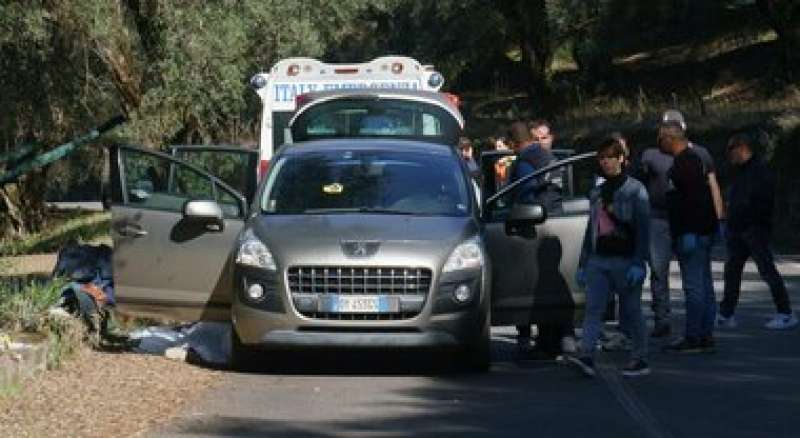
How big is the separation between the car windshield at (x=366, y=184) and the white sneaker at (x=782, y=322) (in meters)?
3.68

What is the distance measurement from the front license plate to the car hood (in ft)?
0.81

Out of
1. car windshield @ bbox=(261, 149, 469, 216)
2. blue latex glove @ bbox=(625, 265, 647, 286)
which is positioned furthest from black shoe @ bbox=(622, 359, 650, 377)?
car windshield @ bbox=(261, 149, 469, 216)

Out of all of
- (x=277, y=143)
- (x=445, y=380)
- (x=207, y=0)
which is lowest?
(x=445, y=380)

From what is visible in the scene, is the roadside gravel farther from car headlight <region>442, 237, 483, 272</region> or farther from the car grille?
car headlight <region>442, 237, 483, 272</region>

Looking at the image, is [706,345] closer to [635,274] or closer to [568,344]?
[568,344]

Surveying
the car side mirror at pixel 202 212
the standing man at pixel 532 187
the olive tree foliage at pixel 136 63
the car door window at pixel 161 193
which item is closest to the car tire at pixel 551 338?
the standing man at pixel 532 187

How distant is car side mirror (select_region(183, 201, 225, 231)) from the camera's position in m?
10.8

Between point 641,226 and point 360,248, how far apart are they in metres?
2.09

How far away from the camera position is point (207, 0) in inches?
760

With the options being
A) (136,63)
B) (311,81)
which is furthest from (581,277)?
(136,63)

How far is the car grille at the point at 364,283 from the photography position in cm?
1012

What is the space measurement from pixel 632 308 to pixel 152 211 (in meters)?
3.86

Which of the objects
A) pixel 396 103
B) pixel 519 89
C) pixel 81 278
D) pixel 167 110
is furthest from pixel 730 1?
pixel 81 278

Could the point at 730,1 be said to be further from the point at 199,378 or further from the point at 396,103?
the point at 199,378
